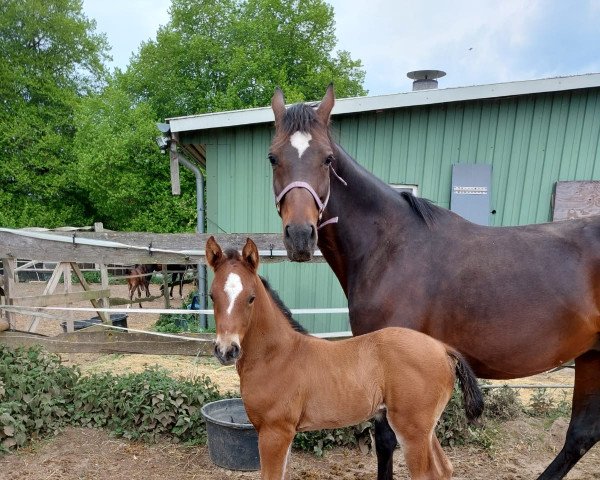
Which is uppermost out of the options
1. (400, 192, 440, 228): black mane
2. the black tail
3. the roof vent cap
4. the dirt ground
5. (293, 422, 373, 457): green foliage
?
the roof vent cap

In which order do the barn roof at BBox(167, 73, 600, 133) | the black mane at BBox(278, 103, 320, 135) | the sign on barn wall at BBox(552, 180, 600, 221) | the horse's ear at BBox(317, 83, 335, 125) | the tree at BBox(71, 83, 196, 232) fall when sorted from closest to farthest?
the black mane at BBox(278, 103, 320, 135) < the horse's ear at BBox(317, 83, 335, 125) < the barn roof at BBox(167, 73, 600, 133) < the sign on barn wall at BBox(552, 180, 600, 221) < the tree at BBox(71, 83, 196, 232)

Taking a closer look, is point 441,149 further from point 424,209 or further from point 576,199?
point 424,209

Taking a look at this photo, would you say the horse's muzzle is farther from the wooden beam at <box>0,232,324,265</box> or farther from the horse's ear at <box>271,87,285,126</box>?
the wooden beam at <box>0,232,324,265</box>

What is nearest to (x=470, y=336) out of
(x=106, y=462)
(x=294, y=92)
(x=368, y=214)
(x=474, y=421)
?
(x=474, y=421)

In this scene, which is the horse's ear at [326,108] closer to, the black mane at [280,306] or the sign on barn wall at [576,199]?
the black mane at [280,306]

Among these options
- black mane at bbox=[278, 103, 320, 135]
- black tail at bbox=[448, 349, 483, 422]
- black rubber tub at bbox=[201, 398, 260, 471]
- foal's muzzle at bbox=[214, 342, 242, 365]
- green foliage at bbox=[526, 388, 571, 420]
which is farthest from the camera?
green foliage at bbox=[526, 388, 571, 420]

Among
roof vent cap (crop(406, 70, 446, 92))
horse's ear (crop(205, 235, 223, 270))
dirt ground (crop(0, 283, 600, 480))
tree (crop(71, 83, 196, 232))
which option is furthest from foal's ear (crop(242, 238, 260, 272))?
tree (crop(71, 83, 196, 232))

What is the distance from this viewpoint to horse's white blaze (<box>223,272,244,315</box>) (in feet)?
6.06

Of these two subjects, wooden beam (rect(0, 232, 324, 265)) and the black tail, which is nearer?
the black tail

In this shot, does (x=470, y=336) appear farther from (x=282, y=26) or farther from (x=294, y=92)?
(x=282, y=26)

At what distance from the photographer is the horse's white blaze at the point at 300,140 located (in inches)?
83.2

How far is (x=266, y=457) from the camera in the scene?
202 cm

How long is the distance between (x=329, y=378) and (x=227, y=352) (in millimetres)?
586

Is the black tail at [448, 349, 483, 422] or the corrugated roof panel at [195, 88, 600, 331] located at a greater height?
the corrugated roof panel at [195, 88, 600, 331]
